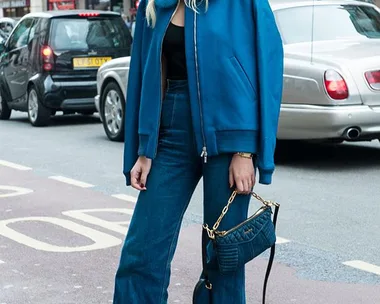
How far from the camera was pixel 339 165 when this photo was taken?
10000 mm

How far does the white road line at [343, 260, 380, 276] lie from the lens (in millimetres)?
5680

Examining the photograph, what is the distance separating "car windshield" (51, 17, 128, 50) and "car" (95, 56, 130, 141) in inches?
84.8

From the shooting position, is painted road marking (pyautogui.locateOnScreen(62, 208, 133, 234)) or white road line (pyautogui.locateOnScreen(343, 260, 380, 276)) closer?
white road line (pyautogui.locateOnScreen(343, 260, 380, 276))

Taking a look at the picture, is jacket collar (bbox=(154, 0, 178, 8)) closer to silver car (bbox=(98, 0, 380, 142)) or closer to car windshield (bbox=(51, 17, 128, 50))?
silver car (bbox=(98, 0, 380, 142))

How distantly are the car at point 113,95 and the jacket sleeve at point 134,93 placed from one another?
27.8 feet

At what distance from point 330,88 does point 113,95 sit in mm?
4016

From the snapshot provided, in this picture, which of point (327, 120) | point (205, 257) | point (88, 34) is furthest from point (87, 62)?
point (205, 257)

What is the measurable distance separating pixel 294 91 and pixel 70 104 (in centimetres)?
590

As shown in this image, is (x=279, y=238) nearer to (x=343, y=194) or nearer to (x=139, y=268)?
(x=343, y=194)

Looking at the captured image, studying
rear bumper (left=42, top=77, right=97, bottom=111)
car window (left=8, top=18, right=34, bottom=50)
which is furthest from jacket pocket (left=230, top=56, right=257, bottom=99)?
car window (left=8, top=18, right=34, bottom=50)

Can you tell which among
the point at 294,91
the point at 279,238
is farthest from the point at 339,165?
the point at 279,238

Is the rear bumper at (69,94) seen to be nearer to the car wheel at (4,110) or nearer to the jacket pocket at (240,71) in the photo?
the car wheel at (4,110)

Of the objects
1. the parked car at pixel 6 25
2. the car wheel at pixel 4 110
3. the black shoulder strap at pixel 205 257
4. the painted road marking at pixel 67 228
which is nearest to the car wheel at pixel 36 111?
the car wheel at pixel 4 110

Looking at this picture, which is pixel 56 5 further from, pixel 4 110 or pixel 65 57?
pixel 65 57
